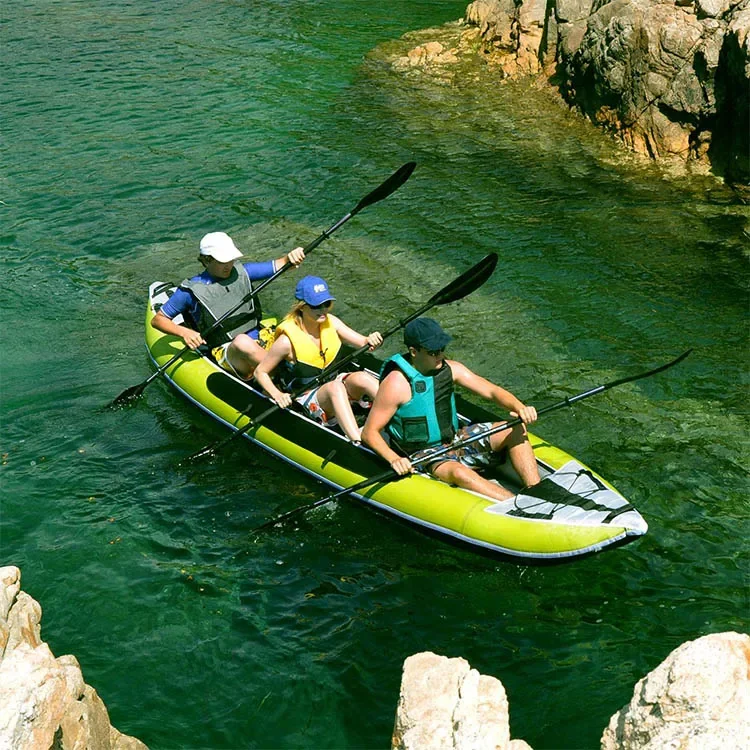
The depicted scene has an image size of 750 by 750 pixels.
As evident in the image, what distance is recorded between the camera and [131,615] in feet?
19.3

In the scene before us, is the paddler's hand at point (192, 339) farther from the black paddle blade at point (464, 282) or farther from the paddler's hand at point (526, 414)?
the paddler's hand at point (526, 414)

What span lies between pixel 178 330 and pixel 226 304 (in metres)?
0.44

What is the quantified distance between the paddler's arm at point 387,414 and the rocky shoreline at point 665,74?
6.68 meters

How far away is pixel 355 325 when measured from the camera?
9344 mm

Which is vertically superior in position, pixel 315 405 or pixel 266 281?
pixel 266 281

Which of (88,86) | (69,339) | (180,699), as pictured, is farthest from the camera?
(88,86)

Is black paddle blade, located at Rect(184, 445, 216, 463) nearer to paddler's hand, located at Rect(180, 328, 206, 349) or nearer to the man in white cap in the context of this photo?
the man in white cap

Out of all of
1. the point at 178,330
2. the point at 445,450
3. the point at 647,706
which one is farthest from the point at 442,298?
the point at 647,706

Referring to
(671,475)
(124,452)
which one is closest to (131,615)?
(124,452)

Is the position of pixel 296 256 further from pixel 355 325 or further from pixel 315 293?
pixel 355 325

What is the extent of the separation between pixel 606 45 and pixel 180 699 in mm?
10113

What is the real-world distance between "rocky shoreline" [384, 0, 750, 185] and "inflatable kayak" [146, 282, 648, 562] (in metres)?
6.18

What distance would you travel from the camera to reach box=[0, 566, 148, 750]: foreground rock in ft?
10.8

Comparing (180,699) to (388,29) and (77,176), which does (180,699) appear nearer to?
(77,176)
